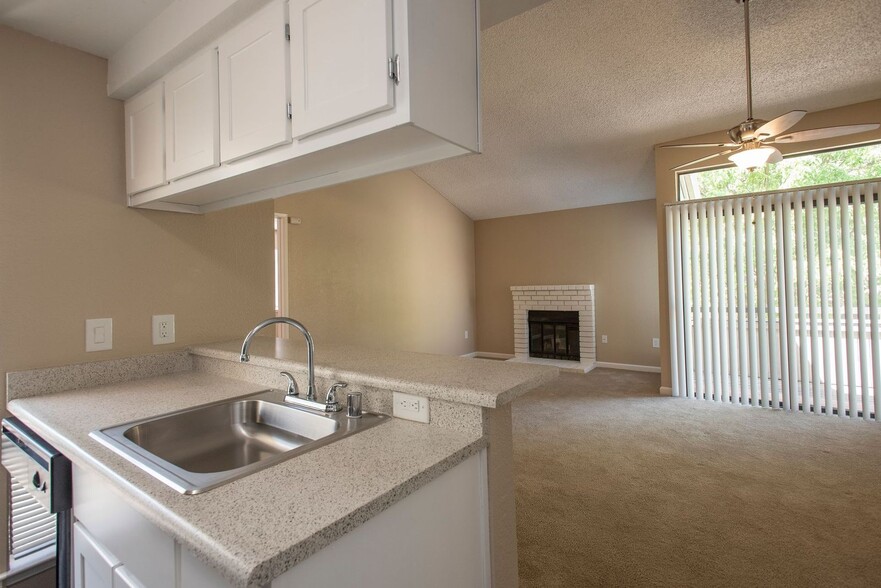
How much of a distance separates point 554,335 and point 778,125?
4.61 metres

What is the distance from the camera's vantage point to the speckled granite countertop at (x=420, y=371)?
1.15 meters

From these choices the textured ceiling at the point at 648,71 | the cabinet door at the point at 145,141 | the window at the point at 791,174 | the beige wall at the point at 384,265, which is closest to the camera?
the cabinet door at the point at 145,141

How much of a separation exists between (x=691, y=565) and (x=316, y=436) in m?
1.82

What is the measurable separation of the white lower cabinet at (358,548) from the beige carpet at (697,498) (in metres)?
1.05

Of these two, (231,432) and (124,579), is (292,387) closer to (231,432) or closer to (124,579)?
(231,432)

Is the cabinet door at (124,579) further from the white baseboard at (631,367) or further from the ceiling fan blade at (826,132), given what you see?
the white baseboard at (631,367)

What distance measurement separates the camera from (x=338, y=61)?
115cm

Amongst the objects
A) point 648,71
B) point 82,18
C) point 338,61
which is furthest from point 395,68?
point 648,71

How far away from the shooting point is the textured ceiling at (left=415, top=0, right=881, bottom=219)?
3.03 m

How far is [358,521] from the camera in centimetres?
80

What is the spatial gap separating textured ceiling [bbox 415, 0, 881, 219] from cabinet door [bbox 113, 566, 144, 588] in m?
1.94

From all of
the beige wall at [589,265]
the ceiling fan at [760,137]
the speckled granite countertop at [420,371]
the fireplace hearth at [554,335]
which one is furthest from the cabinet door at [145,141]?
the fireplace hearth at [554,335]

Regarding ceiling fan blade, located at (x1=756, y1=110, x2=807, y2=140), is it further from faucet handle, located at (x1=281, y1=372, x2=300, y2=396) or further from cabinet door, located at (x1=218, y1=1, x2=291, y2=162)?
faucet handle, located at (x1=281, y1=372, x2=300, y2=396)

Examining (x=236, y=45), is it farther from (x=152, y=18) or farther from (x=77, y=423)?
(x=77, y=423)
